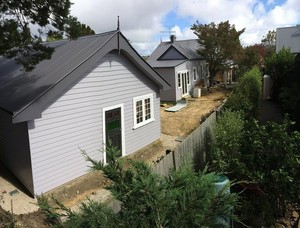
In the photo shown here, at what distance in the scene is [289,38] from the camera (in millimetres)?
29766

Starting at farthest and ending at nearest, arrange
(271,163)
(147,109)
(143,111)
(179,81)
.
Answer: (179,81), (147,109), (143,111), (271,163)

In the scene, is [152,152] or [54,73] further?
[152,152]

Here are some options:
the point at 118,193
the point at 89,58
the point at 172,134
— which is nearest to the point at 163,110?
the point at 172,134

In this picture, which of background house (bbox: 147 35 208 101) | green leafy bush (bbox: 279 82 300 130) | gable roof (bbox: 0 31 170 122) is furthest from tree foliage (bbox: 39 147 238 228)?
→ background house (bbox: 147 35 208 101)

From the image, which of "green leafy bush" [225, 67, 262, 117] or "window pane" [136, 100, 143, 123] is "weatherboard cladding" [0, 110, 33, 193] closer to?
"window pane" [136, 100, 143, 123]

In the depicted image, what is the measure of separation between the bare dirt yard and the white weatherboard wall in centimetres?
45

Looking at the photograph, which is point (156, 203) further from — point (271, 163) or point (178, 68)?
point (178, 68)

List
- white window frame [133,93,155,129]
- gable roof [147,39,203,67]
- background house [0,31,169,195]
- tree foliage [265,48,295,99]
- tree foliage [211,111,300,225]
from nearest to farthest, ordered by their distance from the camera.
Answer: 1. tree foliage [211,111,300,225]
2. background house [0,31,169,195]
3. white window frame [133,93,155,129]
4. tree foliage [265,48,295,99]
5. gable roof [147,39,203,67]

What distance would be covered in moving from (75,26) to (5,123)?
454 cm

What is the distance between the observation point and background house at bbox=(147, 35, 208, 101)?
2570 centimetres

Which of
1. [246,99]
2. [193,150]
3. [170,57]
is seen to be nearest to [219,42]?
[170,57]

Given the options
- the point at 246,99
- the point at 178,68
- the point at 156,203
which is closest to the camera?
the point at 156,203

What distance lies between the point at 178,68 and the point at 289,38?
43.7ft

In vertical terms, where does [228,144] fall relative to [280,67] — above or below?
below
